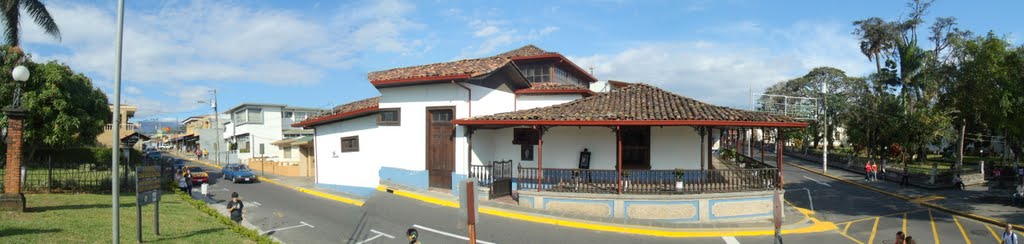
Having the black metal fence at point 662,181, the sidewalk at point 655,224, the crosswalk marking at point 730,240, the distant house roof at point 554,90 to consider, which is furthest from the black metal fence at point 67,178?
the crosswalk marking at point 730,240

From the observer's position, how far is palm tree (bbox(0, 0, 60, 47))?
16.4 m

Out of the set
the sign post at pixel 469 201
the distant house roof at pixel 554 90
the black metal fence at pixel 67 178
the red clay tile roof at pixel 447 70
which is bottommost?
the black metal fence at pixel 67 178

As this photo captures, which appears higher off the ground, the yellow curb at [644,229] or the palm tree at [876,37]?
the palm tree at [876,37]

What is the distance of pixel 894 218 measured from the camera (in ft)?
54.2

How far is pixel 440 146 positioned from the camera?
57.8 feet

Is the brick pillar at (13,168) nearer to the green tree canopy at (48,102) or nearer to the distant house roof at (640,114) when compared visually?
the green tree canopy at (48,102)

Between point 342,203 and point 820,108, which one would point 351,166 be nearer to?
point 342,203

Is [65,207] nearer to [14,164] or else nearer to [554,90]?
[14,164]

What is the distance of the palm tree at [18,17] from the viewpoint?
53.7ft

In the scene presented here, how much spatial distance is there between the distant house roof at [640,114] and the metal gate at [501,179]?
6.64 ft

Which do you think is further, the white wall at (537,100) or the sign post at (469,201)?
the white wall at (537,100)

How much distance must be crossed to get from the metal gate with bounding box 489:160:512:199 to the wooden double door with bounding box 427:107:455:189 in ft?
5.12

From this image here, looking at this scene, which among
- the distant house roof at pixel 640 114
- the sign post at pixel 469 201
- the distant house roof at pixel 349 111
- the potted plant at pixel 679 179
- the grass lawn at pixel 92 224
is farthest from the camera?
the distant house roof at pixel 349 111

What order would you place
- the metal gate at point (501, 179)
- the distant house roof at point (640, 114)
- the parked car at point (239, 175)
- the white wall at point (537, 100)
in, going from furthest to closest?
1. the parked car at point (239, 175)
2. the white wall at point (537, 100)
3. the metal gate at point (501, 179)
4. the distant house roof at point (640, 114)
